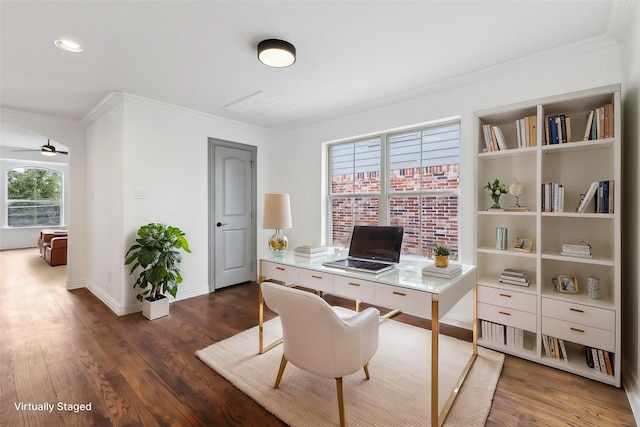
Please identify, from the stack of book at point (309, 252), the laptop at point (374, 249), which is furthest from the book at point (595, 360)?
the stack of book at point (309, 252)

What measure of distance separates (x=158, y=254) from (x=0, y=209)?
26.1 feet

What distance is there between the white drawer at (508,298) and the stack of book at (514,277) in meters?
0.11

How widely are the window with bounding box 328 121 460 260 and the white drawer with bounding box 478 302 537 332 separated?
0.74 meters

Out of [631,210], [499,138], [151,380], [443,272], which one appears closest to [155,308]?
[151,380]

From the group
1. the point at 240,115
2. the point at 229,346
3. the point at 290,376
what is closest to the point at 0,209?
the point at 240,115

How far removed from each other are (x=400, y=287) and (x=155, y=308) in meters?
2.76

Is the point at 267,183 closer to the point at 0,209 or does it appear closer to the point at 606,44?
the point at 606,44

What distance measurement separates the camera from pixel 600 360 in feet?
6.44

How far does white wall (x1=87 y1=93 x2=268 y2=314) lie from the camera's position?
3.25 meters

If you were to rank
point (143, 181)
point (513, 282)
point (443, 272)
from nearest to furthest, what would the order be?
1. point (443, 272)
2. point (513, 282)
3. point (143, 181)

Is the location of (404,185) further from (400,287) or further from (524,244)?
(400,287)

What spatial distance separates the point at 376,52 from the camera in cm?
235

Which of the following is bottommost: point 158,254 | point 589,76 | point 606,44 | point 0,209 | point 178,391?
point 178,391

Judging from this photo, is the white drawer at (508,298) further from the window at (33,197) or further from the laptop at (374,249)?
the window at (33,197)
